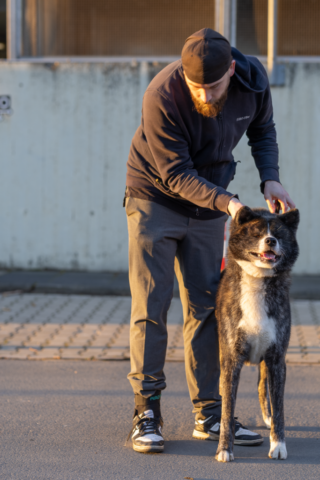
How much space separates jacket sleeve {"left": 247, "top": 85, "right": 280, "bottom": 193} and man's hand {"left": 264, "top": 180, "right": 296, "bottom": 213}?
0.26 ft

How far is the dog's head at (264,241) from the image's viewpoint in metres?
2.81

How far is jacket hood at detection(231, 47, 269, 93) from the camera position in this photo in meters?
3.10

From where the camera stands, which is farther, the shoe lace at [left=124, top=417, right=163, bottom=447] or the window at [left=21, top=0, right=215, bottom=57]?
the window at [left=21, top=0, right=215, bottom=57]

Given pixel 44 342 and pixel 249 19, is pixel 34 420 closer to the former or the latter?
pixel 44 342

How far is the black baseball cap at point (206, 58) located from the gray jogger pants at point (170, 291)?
773 millimetres

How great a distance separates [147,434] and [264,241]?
1253mm

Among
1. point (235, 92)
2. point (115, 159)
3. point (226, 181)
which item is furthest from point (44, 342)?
point (115, 159)

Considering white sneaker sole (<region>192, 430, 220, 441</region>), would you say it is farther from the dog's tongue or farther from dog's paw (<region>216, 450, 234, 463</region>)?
the dog's tongue

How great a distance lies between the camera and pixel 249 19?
26.8ft

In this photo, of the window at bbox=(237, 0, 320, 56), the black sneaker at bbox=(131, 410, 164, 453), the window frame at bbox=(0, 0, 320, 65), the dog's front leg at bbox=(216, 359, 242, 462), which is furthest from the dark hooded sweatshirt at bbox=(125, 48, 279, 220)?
the window at bbox=(237, 0, 320, 56)

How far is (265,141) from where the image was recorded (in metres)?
3.45

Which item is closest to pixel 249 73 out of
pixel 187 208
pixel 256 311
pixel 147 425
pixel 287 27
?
pixel 187 208

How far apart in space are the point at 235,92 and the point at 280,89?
5231mm

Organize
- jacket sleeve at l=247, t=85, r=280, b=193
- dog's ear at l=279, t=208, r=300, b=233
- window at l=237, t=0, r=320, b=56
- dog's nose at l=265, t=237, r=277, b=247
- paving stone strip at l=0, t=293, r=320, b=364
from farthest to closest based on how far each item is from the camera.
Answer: window at l=237, t=0, r=320, b=56
paving stone strip at l=0, t=293, r=320, b=364
jacket sleeve at l=247, t=85, r=280, b=193
dog's ear at l=279, t=208, r=300, b=233
dog's nose at l=265, t=237, r=277, b=247
